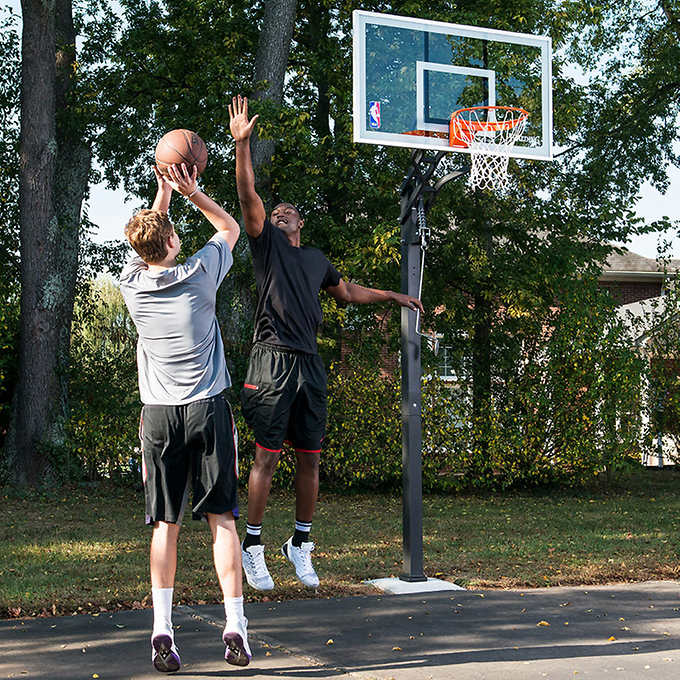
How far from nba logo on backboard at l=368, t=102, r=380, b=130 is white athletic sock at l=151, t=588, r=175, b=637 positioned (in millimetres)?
4819

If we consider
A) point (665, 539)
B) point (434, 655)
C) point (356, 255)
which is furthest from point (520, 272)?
point (434, 655)

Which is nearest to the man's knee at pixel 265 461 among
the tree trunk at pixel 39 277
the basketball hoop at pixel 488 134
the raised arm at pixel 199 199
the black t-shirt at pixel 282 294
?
the black t-shirt at pixel 282 294

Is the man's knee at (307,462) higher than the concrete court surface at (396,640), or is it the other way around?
the man's knee at (307,462)

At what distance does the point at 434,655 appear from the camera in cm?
481

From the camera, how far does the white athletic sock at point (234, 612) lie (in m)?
4.29

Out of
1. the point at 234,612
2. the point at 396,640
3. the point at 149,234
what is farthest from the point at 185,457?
the point at 396,640

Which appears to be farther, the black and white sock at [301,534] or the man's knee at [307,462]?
the black and white sock at [301,534]

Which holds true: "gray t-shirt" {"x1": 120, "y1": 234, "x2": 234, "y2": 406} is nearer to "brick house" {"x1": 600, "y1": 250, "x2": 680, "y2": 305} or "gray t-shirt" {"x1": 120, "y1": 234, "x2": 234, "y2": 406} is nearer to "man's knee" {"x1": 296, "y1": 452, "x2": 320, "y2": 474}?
"man's knee" {"x1": 296, "y1": 452, "x2": 320, "y2": 474}

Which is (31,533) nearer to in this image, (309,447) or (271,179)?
(309,447)

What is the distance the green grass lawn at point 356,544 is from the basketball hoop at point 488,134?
3.41 m

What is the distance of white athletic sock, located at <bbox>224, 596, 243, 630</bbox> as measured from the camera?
4.29 metres

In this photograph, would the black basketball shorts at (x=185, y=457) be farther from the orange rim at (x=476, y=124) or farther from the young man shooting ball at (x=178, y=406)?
the orange rim at (x=476, y=124)

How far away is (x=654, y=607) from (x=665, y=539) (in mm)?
4118

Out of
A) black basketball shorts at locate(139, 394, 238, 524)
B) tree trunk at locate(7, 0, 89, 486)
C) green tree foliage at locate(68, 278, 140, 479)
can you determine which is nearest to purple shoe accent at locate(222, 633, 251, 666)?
black basketball shorts at locate(139, 394, 238, 524)
